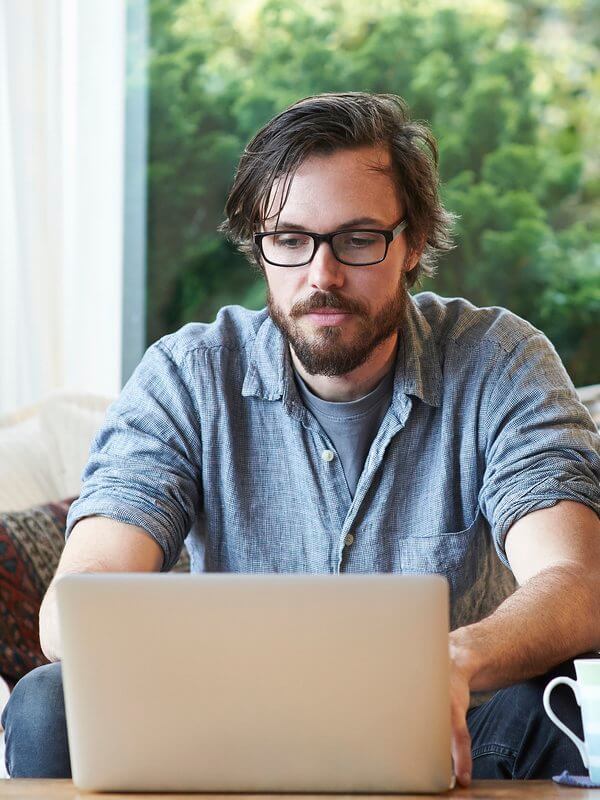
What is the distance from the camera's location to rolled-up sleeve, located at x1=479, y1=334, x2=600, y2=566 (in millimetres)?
1494

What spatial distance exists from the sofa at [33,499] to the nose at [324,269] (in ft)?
2.41

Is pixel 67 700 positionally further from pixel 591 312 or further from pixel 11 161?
pixel 591 312

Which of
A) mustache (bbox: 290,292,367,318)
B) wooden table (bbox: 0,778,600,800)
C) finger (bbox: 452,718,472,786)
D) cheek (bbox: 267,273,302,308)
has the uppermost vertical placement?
cheek (bbox: 267,273,302,308)

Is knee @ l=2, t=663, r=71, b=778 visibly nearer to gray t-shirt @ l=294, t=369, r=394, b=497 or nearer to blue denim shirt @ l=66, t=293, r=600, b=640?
blue denim shirt @ l=66, t=293, r=600, b=640

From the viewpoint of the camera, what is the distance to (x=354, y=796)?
932mm

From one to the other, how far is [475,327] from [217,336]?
412 mm

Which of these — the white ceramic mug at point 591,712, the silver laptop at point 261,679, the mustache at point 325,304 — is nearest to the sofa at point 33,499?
the mustache at point 325,304

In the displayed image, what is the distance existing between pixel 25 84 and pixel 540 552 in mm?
2369

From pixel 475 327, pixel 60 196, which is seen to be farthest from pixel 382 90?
pixel 475 327

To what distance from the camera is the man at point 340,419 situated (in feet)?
5.12

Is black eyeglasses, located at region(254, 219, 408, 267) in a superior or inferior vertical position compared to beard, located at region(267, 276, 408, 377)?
superior

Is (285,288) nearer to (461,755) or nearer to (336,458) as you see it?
(336,458)

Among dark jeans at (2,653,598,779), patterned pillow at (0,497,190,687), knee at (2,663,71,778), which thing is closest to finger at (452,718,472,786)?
dark jeans at (2,653,598,779)

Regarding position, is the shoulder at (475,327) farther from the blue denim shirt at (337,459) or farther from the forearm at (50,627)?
the forearm at (50,627)
